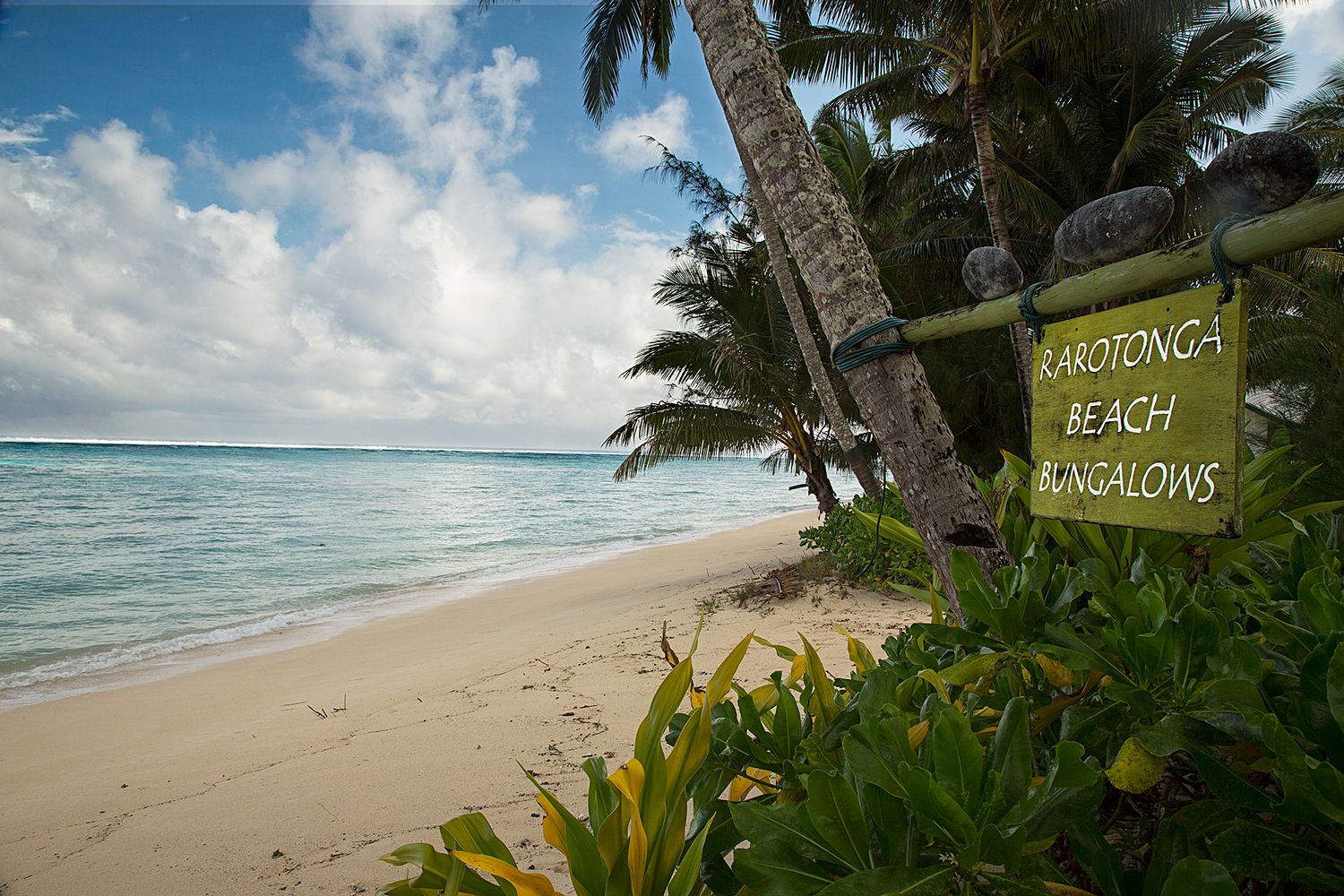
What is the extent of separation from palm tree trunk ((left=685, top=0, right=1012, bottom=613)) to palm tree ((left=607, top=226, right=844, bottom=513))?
25.5 feet

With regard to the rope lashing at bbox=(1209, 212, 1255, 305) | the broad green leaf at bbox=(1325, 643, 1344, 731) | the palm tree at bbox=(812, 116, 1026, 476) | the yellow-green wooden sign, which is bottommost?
the broad green leaf at bbox=(1325, 643, 1344, 731)

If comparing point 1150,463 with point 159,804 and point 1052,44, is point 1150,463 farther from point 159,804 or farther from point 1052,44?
point 1052,44

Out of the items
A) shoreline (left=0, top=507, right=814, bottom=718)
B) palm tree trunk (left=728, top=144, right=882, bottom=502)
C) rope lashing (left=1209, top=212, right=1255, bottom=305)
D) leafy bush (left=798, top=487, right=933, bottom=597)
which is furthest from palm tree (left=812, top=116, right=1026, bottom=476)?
rope lashing (left=1209, top=212, right=1255, bottom=305)

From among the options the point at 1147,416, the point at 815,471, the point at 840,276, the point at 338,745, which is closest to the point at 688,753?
the point at 1147,416

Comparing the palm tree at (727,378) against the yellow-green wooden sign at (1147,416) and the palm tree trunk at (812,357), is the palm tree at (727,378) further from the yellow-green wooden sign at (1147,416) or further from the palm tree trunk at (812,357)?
the yellow-green wooden sign at (1147,416)

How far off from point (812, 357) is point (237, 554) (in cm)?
1240

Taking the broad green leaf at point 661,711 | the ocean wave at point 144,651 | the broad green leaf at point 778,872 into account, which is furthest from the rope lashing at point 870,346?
the ocean wave at point 144,651

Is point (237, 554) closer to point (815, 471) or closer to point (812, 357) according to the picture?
point (815, 471)

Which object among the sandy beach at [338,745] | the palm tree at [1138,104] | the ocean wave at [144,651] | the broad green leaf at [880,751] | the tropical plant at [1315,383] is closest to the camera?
the broad green leaf at [880,751]

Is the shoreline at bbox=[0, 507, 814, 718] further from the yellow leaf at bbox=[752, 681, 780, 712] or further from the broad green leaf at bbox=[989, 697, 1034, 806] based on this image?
the broad green leaf at bbox=[989, 697, 1034, 806]

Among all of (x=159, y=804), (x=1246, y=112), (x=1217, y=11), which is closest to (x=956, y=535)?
(x=159, y=804)

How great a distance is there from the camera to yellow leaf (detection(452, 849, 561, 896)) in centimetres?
82

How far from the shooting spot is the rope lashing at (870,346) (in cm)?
161

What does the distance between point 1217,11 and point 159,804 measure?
1479cm
